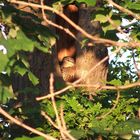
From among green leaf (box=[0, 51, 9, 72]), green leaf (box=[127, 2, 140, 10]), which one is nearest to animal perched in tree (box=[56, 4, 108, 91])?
green leaf (box=[127, 2, 140, 10])

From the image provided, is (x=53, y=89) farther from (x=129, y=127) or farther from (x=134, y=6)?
(x=134, y=6)

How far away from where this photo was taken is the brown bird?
783 centimetres

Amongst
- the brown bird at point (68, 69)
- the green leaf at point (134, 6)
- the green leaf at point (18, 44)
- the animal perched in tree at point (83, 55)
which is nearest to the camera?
the green leaf at point (18, 44)

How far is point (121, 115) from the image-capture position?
4.69m

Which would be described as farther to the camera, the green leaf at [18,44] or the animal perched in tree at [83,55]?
the animal perched in tree at [83,55]

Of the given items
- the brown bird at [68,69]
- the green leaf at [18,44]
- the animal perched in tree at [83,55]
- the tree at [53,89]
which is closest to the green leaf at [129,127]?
the tree at [53,89]

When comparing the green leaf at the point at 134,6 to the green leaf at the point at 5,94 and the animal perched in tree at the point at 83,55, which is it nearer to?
the green leaf at the point at 5,94

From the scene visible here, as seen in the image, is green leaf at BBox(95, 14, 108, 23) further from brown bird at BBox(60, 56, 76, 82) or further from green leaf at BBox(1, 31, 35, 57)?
brown bird at BBox(60, 56, 76, 82)

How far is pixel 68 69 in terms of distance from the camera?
7922 mm

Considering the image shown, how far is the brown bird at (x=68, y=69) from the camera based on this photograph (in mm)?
7825

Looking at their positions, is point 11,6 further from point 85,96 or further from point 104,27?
point 85,96

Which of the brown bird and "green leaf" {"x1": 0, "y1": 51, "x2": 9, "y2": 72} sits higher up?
"green leaf" {"x1": 0, "y1": 51, "x2": 9, "y2": 72}

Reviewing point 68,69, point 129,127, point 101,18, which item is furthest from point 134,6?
point 68,69

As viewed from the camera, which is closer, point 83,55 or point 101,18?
point 101,18
